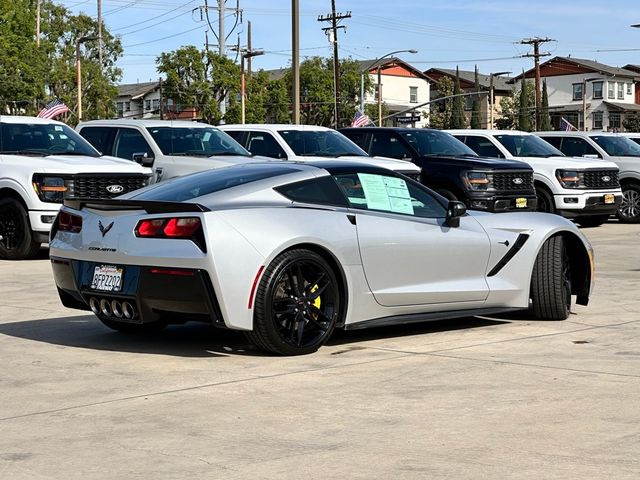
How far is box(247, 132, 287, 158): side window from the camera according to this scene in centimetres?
2005

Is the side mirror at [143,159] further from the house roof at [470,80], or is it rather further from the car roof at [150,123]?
the house roof at [470,80]

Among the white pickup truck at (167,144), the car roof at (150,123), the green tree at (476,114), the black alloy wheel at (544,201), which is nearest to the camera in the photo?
the white pickup truck at (167,144)

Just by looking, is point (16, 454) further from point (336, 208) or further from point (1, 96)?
point (1, 96)

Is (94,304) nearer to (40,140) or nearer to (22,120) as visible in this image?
(40,140)

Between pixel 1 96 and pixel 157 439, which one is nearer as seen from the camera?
pixel 157 439

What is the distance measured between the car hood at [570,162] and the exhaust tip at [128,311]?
1564cm

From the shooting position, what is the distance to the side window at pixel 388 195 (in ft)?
27.6

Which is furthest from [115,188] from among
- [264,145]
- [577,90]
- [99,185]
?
[577,90]

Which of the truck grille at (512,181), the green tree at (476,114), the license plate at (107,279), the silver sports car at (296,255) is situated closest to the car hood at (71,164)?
the truck grille at (512,181)

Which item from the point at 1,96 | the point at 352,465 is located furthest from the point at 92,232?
the point at 1,96

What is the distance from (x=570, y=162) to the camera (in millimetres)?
22266

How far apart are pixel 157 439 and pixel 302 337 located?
96.8 inches

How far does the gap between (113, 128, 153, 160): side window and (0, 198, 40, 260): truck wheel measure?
126 inches

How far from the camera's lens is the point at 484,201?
63.5 ft
